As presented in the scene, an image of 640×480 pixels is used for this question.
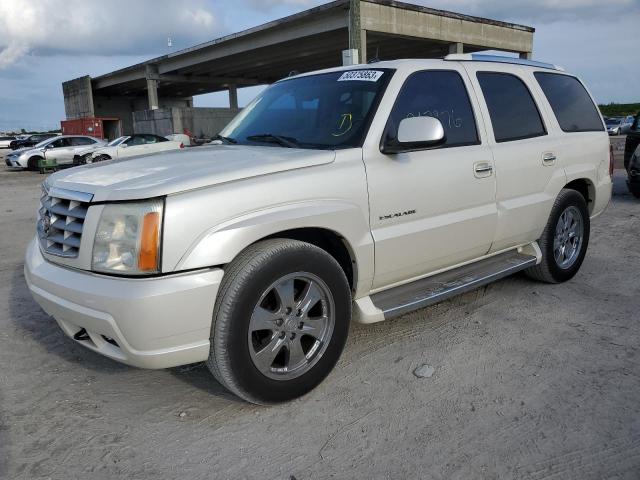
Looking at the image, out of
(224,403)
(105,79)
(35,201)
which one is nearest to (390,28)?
(35,201)

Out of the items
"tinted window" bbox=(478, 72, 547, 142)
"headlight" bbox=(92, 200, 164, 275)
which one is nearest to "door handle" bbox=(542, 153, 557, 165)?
"tinted window" bbox=(478, 72, 547, 142)

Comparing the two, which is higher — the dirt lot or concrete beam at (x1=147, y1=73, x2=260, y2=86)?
concrete beam at (x1=147, y1=73, x2=260, y2=86)

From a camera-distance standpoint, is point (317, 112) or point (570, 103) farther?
point (570, 103)

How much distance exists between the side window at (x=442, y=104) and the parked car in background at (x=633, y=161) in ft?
24.8

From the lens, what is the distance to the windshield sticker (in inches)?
139

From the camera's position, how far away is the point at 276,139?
3617mm

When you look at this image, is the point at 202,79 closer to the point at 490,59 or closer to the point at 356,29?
the point at 356,29

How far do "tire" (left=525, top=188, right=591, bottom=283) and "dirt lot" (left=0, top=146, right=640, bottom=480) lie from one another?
0.55 m

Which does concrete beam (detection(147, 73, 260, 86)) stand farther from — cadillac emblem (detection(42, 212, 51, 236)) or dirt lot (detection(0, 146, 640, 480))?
cadillac emblem (detection(42, 212, 51, 236))

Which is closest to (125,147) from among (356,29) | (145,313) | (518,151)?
(356,29)

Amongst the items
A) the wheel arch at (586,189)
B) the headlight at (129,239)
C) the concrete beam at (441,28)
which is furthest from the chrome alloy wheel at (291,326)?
the concrete beam at (441,28)

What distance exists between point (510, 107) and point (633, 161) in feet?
23.8

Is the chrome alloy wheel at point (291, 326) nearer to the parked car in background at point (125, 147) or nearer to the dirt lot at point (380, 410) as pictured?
the dirt lot at point (380, 410)

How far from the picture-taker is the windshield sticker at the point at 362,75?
3.54m
